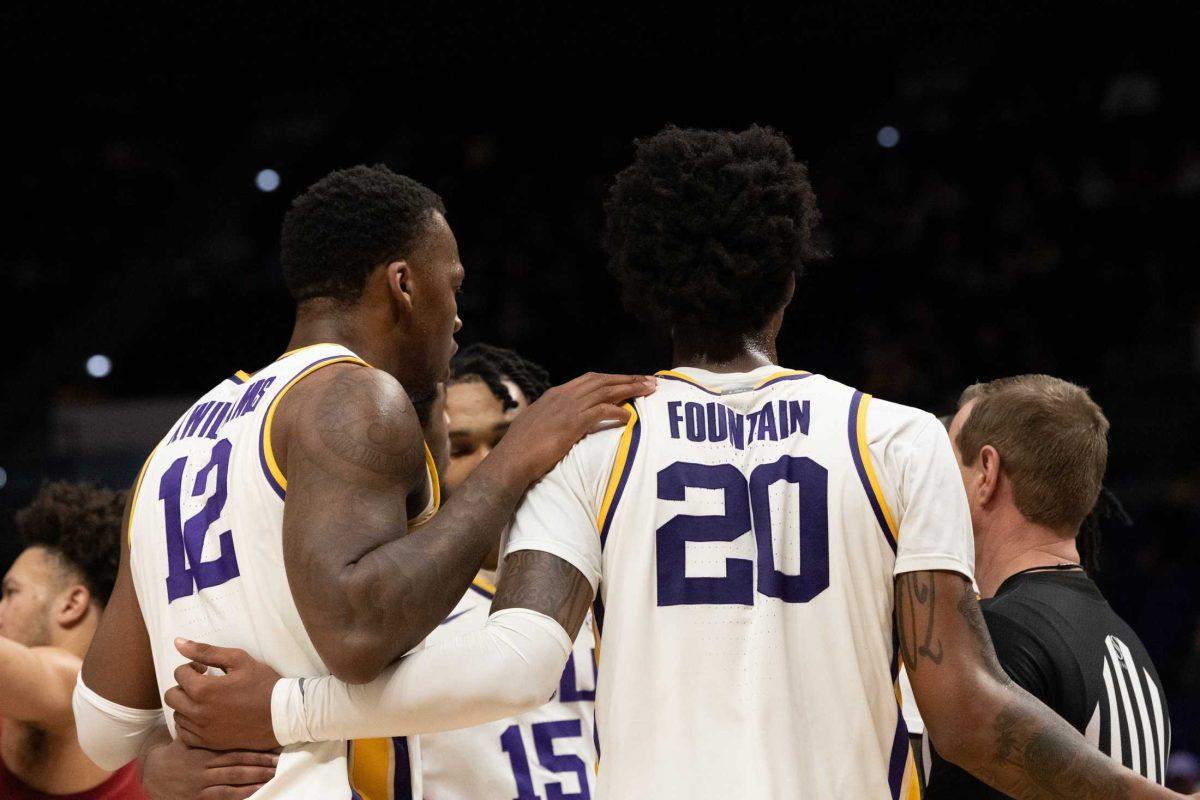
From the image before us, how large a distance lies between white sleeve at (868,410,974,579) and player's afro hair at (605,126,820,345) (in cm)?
35

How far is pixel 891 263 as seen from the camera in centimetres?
1159

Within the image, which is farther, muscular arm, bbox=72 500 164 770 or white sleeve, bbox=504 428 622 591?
muscular arm, bbox=72 500 164 770

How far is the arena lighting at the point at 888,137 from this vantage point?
13180mm

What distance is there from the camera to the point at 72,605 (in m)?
4.13

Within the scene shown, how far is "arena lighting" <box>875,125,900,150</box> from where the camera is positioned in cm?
1318

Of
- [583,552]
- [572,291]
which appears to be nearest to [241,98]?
[572,291]

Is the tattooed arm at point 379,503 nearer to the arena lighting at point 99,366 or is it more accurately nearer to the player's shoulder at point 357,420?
the player's shoulder at point 357,420

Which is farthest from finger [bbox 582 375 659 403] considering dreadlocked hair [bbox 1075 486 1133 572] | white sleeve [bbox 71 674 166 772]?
dreadlocked hair [bbox 1075 486 1133 572]

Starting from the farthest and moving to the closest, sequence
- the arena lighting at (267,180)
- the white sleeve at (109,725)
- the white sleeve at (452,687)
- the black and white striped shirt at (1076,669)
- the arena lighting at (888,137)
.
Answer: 1. the arena lighting at (267,180)
2. the arena lighting at (888,137)
3. the white sleeve at (109,725)
4. the black and white striped shirt at (1076,669)
5. the white sleeve at (452,687)

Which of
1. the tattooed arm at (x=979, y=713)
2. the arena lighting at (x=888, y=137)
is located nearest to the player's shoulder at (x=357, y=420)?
Result: the tattooed arm at (x=979, y=713)

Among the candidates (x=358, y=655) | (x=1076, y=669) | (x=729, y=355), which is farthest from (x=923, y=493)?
(x=358, y=655)

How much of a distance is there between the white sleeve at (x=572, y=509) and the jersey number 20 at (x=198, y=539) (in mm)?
570

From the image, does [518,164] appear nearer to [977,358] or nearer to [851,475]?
[977,358]

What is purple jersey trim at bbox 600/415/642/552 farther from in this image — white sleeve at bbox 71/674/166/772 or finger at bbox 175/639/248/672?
white sleeve at bbox 71/674/166/772
